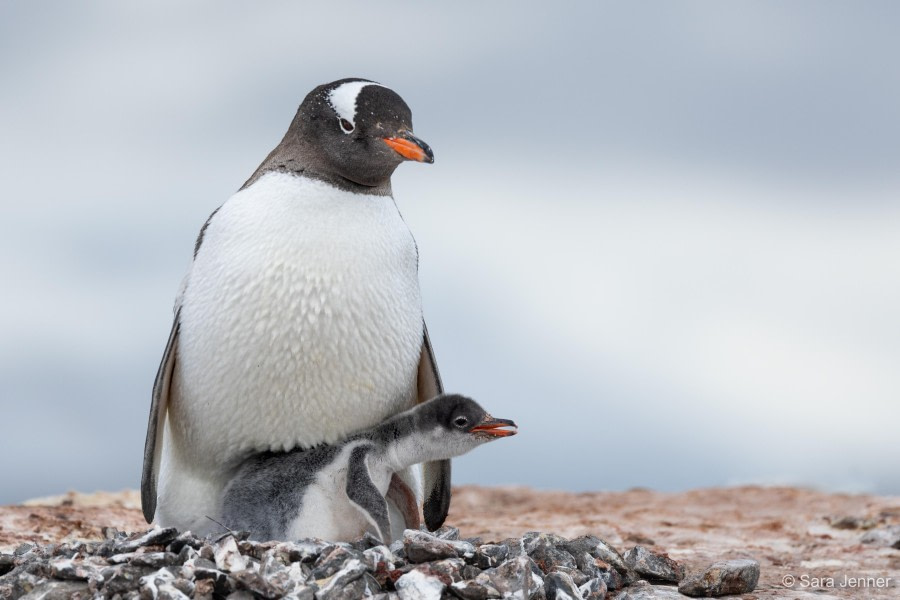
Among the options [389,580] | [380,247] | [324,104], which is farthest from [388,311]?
[389,580]

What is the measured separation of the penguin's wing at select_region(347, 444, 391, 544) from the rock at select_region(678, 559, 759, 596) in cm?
115

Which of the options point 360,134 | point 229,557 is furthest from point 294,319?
point 229,557

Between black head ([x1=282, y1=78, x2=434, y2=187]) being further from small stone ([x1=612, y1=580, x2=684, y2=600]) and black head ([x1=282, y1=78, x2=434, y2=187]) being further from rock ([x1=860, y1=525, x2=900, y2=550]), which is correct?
rock ([x1=860, y1=525, x2=900, y2=550])

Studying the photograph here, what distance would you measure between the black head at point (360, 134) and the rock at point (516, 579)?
5.03 feet

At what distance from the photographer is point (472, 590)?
3512 millimetres

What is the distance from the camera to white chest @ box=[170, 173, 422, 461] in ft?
13.8

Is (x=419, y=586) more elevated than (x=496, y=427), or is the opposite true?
(x=496, y=427)

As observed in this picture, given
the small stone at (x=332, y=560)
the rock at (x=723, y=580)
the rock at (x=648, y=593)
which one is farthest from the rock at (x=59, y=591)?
the rock at (x=723, y=580)

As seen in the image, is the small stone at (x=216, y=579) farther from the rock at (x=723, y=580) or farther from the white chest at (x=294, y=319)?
the rock at (x=723, y=580)

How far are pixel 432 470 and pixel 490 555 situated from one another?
3.87 ft

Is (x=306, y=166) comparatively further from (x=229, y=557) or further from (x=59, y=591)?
(x=59, y=591)

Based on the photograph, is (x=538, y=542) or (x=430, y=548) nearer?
(x=430, y=548)

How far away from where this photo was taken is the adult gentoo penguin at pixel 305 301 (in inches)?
166

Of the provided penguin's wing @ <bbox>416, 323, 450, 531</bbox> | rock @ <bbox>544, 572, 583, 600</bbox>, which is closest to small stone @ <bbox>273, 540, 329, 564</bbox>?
rock @ <bbox>544, 572, 583, 600</bbox>
